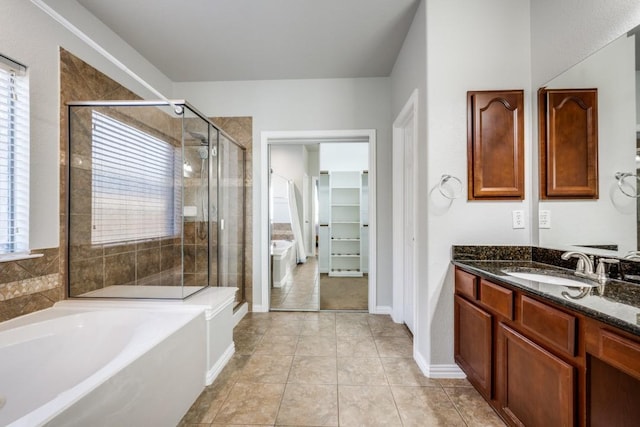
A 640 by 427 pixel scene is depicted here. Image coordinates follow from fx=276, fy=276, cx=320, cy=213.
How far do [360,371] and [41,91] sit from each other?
2.91 metres

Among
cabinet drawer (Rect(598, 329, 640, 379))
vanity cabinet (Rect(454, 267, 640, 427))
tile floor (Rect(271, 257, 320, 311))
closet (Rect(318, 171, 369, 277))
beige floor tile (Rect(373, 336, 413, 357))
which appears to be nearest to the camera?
cabinet drawer (Rect(598, 329, 640, 379))

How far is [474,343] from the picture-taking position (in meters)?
1.69

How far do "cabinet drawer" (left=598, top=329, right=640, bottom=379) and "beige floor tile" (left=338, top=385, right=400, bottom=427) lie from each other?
1092 mm

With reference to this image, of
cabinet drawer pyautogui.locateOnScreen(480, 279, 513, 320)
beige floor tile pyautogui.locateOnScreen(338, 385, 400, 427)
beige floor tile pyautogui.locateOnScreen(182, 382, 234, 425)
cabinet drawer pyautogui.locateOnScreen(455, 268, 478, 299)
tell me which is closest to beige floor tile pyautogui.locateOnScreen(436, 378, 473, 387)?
beige floor tile pyautogui.locateOnScreen(338, 385, 400, 427)

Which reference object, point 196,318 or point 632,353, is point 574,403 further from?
point 196,318

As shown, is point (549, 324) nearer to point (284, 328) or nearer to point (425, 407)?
point (425, 407)

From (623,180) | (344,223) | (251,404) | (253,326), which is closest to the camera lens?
(623,180)

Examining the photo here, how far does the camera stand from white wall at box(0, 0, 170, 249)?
1.65 metres

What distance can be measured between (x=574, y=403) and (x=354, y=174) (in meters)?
3.58

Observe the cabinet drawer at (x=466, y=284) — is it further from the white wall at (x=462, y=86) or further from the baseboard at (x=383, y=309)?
the baseboard at (x=383, y=309)

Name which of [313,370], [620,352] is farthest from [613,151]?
[313,370]

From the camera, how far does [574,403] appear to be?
3.31 ft

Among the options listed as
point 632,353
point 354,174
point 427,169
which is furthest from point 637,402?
point 354,174

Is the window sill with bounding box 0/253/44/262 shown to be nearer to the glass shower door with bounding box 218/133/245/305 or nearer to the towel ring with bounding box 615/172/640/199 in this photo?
the glass shower door with bounding box 218/133/245/305
